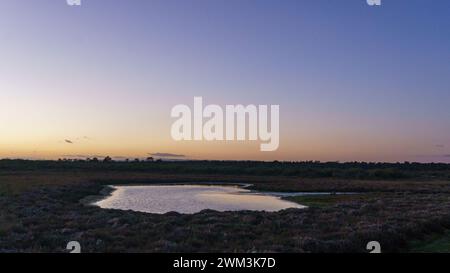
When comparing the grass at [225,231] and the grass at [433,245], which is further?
the grass at [433,245]

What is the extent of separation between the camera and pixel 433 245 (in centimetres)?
2188

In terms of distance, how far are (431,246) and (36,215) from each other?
22.1m

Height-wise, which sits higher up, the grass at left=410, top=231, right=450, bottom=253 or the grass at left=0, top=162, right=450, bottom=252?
the grass at left=0, top=162, right=450, bottom=252

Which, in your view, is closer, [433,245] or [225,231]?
[433,245]

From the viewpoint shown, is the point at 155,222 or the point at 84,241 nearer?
the point at 84,241

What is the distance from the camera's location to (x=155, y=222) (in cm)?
2775

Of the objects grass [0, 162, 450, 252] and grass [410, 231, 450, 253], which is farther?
grass [410, 231, 450, 253]

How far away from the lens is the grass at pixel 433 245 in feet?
67.3

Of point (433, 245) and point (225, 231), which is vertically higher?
point (225, 231)

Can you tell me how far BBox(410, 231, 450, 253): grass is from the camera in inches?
808

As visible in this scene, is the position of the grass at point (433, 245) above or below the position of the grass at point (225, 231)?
below
